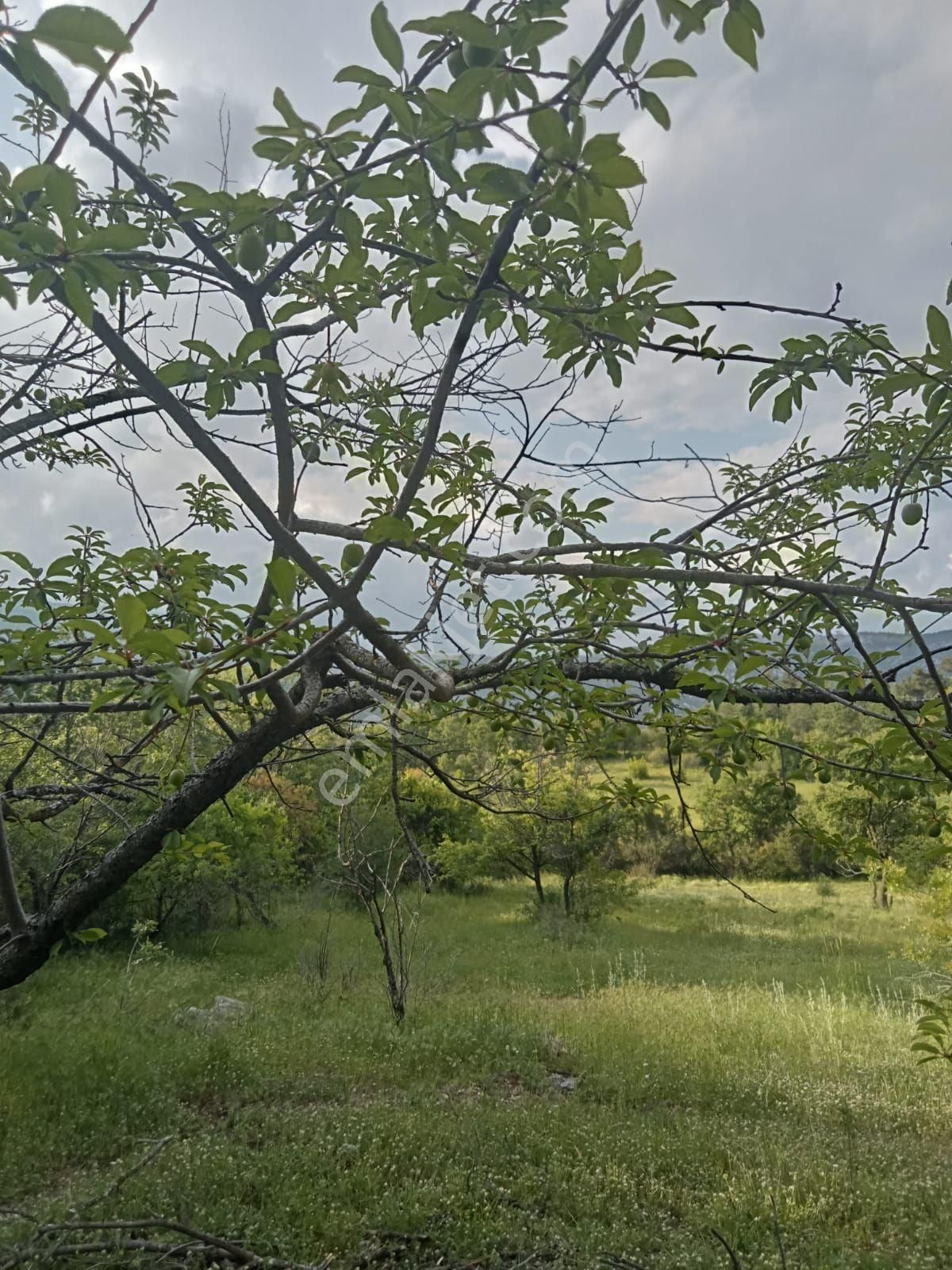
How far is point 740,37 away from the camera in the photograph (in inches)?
25.7

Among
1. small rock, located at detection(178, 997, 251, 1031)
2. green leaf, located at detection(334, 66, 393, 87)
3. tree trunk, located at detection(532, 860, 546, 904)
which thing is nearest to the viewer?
green leaf, located at detection(334, 66, 393, 87)

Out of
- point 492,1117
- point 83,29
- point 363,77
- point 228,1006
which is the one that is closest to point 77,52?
point 83,29

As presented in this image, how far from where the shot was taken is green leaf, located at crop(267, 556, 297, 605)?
818mm

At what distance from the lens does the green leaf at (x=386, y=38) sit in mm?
691

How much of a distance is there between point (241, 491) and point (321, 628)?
773mm

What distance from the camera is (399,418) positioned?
7.29ft

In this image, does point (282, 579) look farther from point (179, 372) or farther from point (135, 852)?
point (135, 852)

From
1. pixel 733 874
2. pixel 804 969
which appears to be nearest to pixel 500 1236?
pixel 804 969

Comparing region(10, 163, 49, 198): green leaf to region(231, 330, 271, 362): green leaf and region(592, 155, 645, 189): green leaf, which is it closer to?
region(231, 330, 271, 362): green leaf

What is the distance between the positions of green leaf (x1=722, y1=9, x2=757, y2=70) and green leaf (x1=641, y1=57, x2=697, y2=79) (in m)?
0.04

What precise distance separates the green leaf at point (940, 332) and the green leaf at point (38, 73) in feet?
3.65

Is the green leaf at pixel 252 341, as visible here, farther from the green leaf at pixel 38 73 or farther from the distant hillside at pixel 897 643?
the distant hillside at pixel 897 643

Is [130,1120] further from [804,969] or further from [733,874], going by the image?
[733,874]

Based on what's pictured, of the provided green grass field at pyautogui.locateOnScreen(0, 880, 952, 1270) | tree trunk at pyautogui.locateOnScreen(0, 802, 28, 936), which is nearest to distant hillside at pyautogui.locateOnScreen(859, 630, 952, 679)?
tree trunk at pyautogui.locateOnScreen(0, 802, 28, 936)
